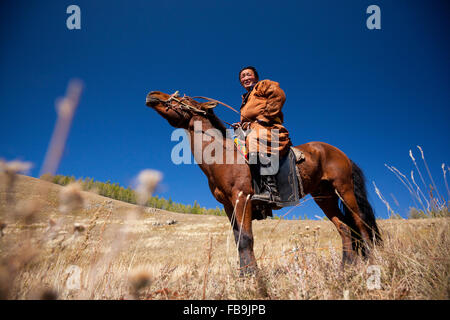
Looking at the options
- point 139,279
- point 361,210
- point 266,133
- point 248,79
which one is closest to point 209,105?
point 266,133

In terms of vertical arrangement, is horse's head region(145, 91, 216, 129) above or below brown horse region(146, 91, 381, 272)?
above

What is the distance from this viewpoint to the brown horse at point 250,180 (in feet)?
11.0

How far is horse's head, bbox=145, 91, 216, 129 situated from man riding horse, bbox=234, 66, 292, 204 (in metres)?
0.79

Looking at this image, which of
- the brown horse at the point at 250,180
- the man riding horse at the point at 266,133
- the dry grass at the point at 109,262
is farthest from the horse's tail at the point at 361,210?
the man riding horse at the point at 266,133

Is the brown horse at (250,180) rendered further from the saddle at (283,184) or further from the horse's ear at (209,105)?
the saddle at (283,184)

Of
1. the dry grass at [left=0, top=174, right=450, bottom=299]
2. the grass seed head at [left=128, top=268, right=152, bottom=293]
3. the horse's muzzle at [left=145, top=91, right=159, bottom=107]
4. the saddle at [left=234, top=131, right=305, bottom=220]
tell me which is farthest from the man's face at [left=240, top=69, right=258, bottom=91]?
the grass seed head at [left=128, top=268, right=152, bottom=293]

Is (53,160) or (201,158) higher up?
(201,158)

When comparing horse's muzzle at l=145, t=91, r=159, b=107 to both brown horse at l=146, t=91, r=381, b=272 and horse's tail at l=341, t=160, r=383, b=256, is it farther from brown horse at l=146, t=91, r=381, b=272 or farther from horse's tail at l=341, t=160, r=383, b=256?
horse's tail at l=341, t=160, r=383, b=256

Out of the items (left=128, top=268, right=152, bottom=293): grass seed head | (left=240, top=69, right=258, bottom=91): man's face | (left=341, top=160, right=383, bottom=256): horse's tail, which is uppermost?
(left=240, top=69, right=258, bottom=91): man's face

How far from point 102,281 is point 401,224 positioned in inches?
187

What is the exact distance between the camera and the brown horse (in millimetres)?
3355
